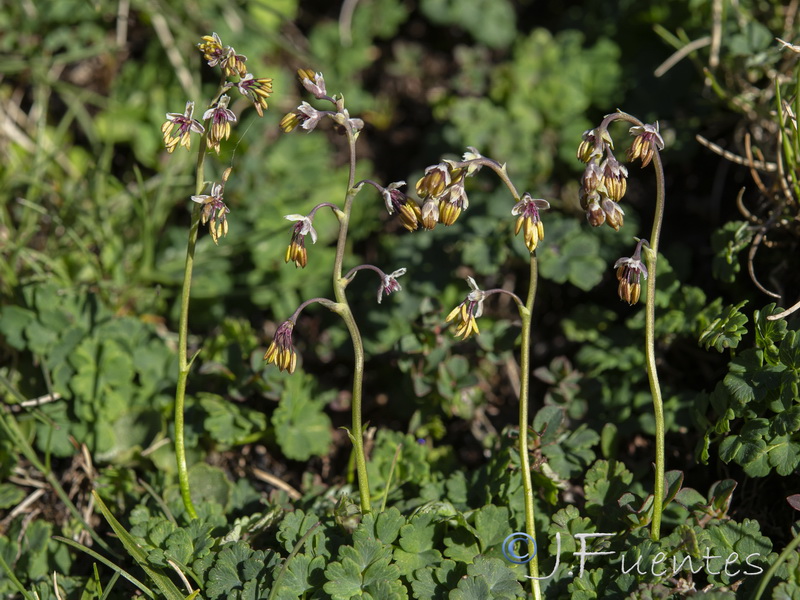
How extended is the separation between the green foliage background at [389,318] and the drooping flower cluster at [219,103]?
43 cm

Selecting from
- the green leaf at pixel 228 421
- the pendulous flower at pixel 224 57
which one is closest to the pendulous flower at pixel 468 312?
the pendulous flower at pixel 224 57

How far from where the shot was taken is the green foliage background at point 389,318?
2533mm

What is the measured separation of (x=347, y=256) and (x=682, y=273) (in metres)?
1.66

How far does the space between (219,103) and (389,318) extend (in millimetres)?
1482

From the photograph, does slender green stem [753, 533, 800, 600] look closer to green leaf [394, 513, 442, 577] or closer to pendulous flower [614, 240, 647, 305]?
pendulous flower [614, 240, 647, 305]

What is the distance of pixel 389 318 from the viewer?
3.53 meters

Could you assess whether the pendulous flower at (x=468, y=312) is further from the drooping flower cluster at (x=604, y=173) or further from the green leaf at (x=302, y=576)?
the green leaf at (x=302, y=576)

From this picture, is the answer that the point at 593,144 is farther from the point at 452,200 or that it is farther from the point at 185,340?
the point at 185,340

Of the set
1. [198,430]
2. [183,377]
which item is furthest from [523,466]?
[198,430]

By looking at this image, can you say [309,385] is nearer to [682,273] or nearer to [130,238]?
[130,238]

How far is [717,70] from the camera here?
146 inches

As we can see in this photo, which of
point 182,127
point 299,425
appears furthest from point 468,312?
point 299,425

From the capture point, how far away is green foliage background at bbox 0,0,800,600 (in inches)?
99.7

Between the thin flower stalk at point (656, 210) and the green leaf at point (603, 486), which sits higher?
the thin flower stalk at point (656, 210)
